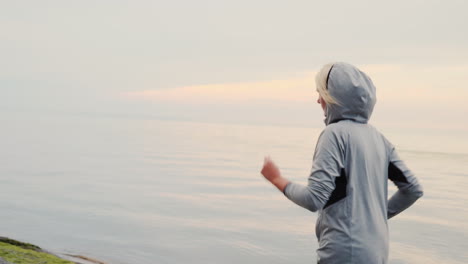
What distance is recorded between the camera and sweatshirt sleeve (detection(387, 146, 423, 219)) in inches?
122

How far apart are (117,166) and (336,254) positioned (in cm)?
3638

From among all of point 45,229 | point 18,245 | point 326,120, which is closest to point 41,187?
point 45,229

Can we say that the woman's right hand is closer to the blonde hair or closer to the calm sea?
the blonde hair

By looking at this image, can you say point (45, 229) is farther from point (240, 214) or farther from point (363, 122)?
point (363, 122)

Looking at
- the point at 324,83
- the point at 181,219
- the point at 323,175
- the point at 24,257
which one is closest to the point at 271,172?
the point at 323,175

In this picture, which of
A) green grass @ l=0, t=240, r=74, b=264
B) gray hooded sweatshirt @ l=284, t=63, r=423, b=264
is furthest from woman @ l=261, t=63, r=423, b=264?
Answer: green grass @ l=0, t=240, r=74, b=264

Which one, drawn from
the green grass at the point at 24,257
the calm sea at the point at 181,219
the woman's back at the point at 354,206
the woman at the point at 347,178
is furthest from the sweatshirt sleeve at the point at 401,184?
the calm sea at the point at 181,219

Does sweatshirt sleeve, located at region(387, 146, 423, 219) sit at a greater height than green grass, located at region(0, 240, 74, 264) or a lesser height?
greater

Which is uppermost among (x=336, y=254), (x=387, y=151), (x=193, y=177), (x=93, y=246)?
(x=193, y=177)

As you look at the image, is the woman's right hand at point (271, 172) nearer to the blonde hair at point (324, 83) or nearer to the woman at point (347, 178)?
the woman at point (347, 178)

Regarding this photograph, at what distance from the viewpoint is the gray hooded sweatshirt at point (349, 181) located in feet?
9.25

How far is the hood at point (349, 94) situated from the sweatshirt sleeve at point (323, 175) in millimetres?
188

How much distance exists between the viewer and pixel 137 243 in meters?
14.7

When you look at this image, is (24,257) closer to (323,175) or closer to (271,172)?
(271,172)
